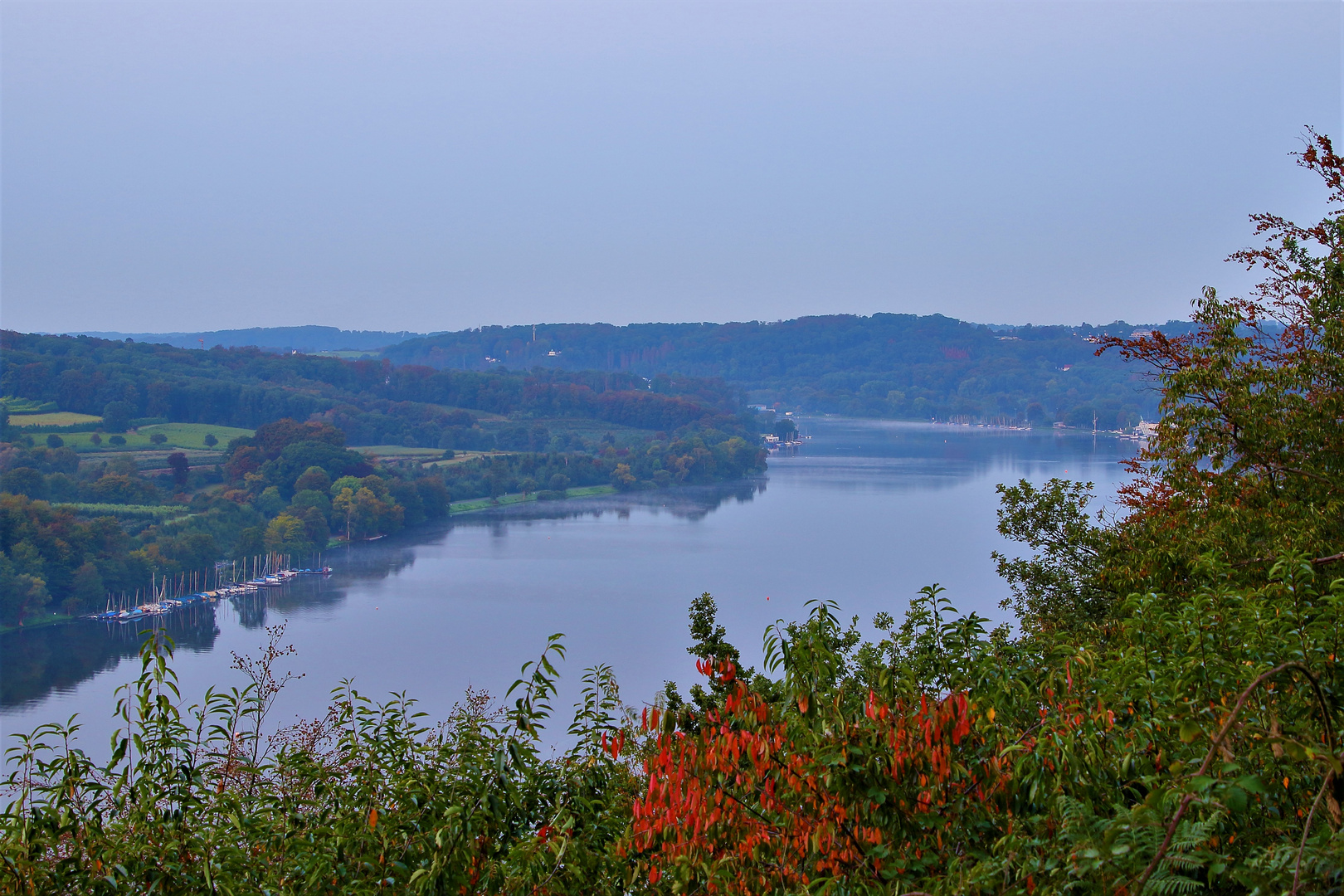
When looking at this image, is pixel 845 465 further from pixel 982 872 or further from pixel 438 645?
pixel 982 872

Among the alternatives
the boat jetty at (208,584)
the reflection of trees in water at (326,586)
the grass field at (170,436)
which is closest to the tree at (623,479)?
the reflection of trees in water at (326,586)

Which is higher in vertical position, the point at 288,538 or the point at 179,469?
the point at 179,469

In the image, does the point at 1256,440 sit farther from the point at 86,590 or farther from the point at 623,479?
the point at 623,479

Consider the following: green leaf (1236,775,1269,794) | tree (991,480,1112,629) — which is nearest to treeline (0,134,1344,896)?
green leaf (1236,775,1269,794)

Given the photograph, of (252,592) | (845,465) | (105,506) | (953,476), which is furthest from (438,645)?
(845,465)

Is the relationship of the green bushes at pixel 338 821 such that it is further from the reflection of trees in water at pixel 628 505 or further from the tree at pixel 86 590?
the reflection of trees in water at pixel 628 505

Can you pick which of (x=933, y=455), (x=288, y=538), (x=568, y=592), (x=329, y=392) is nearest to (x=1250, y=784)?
(x=568, y=592)

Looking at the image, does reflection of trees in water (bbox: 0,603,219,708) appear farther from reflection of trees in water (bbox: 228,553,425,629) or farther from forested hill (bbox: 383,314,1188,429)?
forested hill (bbox: 383,314,1188,429)
